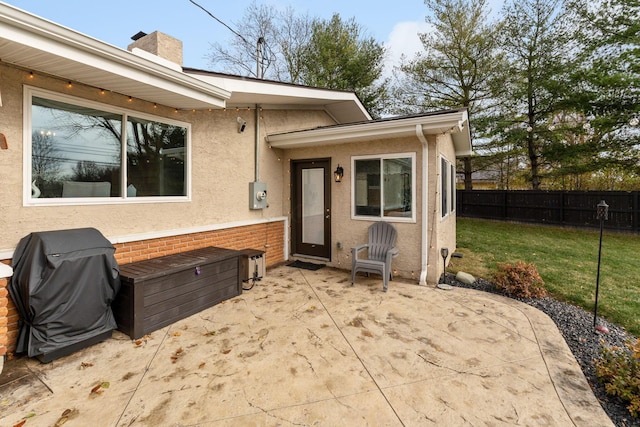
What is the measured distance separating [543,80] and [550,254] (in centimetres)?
785

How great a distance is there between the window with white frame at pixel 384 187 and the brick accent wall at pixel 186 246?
2011 mm

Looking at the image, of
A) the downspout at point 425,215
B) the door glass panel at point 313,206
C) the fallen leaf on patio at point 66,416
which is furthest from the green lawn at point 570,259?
the fallen leaf on patio at point 66,416

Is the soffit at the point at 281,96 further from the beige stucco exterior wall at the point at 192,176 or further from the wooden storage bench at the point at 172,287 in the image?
the wooden storage bench at the point at 172,287

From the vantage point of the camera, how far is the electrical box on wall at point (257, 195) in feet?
19.8

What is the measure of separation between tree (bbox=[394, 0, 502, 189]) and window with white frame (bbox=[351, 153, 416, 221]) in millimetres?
10253

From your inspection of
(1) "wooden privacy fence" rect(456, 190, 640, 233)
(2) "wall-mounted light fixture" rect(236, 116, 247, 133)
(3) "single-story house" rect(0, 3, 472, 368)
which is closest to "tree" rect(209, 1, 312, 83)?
(3) "single-story house" rect(0, 3, 472, 368)

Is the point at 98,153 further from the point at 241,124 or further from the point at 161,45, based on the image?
the point at 241,124

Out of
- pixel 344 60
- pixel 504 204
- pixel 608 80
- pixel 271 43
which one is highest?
pixel 271 43

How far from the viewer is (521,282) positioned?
475 centimetres

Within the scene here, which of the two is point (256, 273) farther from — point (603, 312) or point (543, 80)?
point (543, 80)

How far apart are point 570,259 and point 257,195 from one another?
758cm

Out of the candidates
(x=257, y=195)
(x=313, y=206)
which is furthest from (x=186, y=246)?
(x=313, y=206)

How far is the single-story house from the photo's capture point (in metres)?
3.11

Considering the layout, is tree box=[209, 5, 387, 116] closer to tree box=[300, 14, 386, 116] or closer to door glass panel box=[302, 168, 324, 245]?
tree box=[300, 14, 386, 116]
